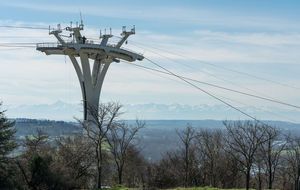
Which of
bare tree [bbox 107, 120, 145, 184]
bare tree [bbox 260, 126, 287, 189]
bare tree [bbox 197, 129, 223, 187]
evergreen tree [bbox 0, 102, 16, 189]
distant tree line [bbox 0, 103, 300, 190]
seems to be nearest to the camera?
evergreen tree [bbox 0, 102, 16, 189]

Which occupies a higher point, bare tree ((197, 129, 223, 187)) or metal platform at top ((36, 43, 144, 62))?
metal platform at top ((36, 43, 144, 62))

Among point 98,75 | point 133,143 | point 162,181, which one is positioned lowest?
point 162,181

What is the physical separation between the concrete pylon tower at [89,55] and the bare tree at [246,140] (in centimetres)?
1504

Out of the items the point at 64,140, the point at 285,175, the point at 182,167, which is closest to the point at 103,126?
the point at 64,140

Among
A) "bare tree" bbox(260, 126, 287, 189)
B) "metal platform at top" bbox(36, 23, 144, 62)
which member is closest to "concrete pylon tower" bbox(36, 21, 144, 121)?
"metal platform at top" bbox(36, 23, 144, 62)

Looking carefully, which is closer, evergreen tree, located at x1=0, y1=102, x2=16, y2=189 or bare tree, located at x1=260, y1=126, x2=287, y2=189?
evergreen tree, located at x1=0, y1=102, x2=16, y2=189

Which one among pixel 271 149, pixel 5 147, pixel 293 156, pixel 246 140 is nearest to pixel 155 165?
pixel 246 140

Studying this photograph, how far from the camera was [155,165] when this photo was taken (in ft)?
233

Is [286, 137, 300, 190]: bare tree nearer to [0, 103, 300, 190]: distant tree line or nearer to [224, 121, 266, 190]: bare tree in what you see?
[0, 103, 300, 190]: distant tree line

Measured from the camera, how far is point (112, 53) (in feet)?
210

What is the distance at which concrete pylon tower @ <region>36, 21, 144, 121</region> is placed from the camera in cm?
6222

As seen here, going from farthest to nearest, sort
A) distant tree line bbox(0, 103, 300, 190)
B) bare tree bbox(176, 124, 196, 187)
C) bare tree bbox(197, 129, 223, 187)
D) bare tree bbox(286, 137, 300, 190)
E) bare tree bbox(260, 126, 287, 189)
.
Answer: bare tree bbox(286, 137, 300, 190) < bare tree bbox(197, 129, 223, 187) < bare tree bbox(260, 126, 287, 189) < bare tree bbox(176, 124, 196, 187) < distant tree line bbox(0, 103, 300, 190)

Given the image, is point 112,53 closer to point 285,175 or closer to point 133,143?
point 133,143

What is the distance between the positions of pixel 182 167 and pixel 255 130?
11.1 m
